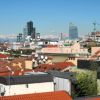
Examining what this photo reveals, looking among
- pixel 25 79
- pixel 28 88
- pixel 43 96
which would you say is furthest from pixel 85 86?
pixel 43 96

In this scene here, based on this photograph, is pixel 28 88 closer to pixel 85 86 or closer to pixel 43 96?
pixel 85 86

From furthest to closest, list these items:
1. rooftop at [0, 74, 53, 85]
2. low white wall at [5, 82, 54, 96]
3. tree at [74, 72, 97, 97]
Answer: tree at [74, 72, 97, 97]
rooftop at [0, 74, 53, 85]
low white wall at [5, 82, 54, 96]

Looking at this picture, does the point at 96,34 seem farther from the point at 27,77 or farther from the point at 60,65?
the point at 27,77

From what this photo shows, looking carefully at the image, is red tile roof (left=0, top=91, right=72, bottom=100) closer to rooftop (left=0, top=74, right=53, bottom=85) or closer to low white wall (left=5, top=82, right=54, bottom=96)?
low white wall (left=5, top=82, right=54, bottom=96)

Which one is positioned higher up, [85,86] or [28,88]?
[85,86]

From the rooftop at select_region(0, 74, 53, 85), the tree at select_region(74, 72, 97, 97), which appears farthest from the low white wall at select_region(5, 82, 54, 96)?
the tree at select_region(74, 72, 97, 97)

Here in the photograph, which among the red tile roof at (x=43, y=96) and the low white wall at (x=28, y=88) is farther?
the low white wall at (x=28, y=88)

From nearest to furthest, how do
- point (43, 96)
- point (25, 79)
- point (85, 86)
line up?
point (43, 96) < point (85, 86) < point (25, 79)

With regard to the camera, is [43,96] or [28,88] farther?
[28,88]

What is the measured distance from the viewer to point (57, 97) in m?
21.9

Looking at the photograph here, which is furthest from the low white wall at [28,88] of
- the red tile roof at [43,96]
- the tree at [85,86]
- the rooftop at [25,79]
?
the red tile roof at [43,96]

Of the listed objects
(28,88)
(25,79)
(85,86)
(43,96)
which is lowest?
(28,88)

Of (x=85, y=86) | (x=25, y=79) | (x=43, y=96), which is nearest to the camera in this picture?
(x=43, y=96)

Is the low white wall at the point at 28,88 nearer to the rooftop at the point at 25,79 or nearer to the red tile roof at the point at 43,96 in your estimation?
the rooftop at the point at 25,79
